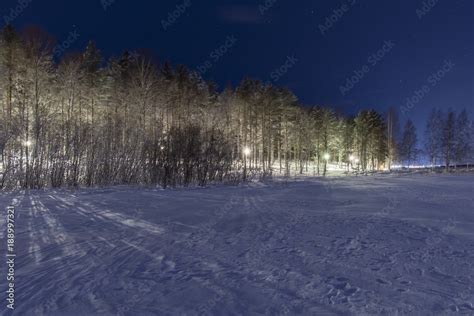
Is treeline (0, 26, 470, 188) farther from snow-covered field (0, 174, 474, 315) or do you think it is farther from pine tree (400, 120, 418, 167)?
pine tree (400, 120, 418, 167)

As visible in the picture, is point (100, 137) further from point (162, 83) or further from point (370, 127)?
point (370, 127)

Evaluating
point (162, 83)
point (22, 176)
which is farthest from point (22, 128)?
point (162, 83)

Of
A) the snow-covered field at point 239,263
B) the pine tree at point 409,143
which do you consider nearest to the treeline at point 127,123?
the snow-covered field at point 239,263

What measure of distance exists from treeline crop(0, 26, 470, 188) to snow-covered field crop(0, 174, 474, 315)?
5759 millimetres

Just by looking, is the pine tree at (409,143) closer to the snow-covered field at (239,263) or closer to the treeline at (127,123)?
the treeline at (127,123)

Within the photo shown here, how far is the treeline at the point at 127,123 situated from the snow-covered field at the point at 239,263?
18.9 ft

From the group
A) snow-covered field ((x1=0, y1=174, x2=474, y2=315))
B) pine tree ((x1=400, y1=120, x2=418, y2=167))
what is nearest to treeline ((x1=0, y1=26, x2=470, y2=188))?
snow-covered field ((x1=0, y1=174, x2=474, y2=315))

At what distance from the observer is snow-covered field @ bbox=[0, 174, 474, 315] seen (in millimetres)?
3102

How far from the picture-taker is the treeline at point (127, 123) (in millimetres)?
13055

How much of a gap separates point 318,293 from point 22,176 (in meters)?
12.4

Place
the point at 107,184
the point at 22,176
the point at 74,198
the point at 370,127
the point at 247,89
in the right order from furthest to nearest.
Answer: the point at 370,127 < the point at 247,89 < the point at 107,184 < the point at 22,176 < the point at 74,198

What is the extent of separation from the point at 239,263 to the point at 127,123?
64.7 ft

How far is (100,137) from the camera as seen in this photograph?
13875 mm

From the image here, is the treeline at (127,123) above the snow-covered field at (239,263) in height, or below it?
above
